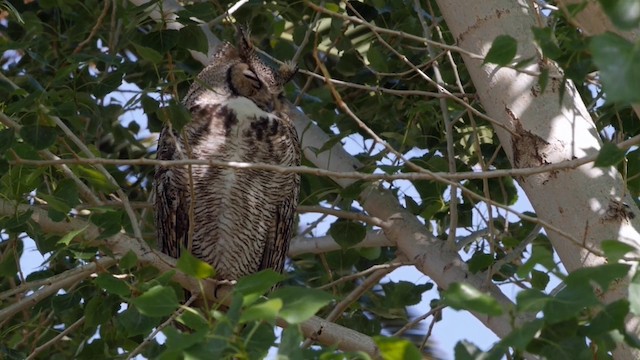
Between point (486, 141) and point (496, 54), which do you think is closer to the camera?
point (496, 54)

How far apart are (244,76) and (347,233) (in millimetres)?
699

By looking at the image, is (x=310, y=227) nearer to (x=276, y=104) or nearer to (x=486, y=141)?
(x=276, y=104)

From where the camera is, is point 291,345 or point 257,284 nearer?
point 291,345

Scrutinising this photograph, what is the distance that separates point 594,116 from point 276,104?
0.93 meters

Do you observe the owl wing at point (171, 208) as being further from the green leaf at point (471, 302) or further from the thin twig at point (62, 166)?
the green leaf at point (471, 302)

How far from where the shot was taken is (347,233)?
2803 mm

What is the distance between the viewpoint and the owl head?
10.5ft

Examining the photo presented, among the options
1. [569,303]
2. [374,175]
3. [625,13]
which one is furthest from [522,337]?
[374,175]

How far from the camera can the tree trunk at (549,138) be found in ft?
6.64

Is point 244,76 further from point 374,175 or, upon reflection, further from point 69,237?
point 374,175

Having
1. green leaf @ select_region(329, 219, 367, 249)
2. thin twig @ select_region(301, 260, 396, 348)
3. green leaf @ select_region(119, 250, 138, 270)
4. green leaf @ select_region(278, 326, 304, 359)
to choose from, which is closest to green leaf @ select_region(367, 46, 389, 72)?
green leaf @ select_region(329, 219, 367, 249)

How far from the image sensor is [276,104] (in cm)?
319

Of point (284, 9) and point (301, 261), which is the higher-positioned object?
point (284, 9)

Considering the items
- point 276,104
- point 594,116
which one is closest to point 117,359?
point 276,104
